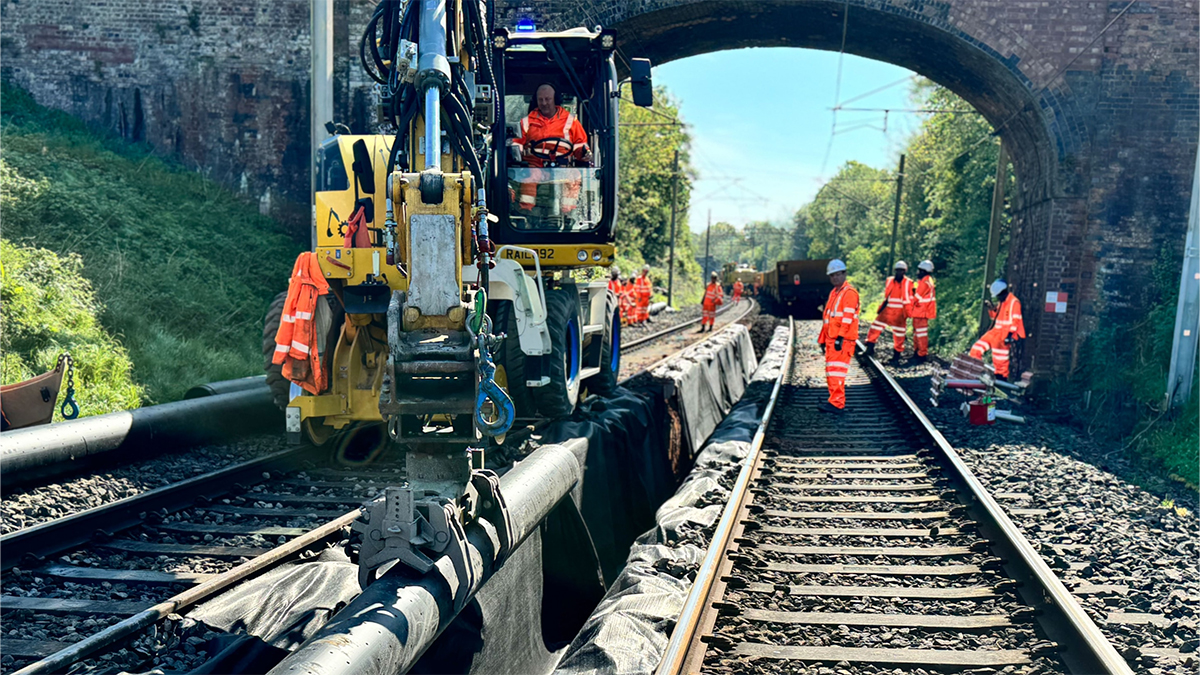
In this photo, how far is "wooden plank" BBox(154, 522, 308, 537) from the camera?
18.7 ft

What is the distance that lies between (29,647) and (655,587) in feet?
9.74

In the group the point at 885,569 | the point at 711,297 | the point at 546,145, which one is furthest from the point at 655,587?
the point at 711,297

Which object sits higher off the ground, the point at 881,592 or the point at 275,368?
the point at 275,368

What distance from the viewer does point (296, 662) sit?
278 cm

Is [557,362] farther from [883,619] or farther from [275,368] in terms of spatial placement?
[883,619]

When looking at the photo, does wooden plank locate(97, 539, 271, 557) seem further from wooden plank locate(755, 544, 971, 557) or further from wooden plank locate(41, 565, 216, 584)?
wooden plank locate(755, 544, 971, 557)

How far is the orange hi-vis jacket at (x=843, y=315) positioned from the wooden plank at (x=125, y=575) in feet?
24.1

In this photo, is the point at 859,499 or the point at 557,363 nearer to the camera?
the point at 859,499

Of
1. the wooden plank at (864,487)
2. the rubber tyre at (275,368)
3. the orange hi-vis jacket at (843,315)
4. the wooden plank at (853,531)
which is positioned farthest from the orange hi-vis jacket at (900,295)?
the rubber tyre at (275,368)

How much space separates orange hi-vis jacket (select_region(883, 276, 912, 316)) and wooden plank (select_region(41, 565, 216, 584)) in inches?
531

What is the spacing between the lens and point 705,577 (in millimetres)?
4559

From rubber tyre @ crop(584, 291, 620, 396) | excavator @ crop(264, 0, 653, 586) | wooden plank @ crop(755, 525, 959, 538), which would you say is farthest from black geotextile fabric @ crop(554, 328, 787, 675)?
rubber tyre @ crop(584, 291, 620, 396)

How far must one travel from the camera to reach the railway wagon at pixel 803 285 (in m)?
34.2

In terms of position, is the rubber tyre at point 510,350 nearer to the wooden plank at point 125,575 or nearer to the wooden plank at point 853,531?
the wooden plank at point 853,531
